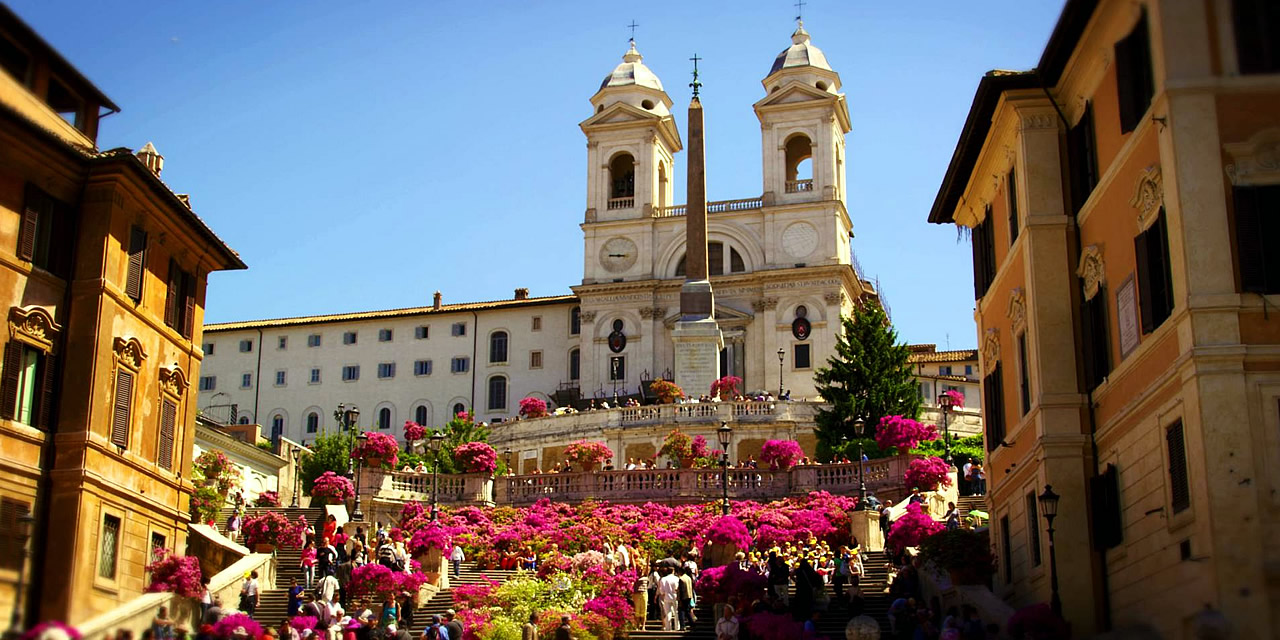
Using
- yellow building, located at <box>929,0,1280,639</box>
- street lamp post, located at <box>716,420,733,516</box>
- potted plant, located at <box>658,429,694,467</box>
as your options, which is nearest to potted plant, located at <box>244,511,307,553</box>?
street lamp post, located at <box>716,420,733,516</box>

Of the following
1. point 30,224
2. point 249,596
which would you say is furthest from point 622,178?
point 30,224

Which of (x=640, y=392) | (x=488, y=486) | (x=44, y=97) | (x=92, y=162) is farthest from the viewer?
(x=640, y=392)

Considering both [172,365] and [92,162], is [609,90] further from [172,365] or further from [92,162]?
[92,162]

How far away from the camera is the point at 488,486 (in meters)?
54.8

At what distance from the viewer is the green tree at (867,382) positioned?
2928 inches

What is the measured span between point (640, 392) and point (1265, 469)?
76.0m

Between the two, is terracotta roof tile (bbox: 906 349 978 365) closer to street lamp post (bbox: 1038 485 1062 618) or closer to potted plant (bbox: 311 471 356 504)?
potted plant (bbox: 311 471 356 504)

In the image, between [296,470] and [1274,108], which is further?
[296,470]

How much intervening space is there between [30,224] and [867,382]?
5434 centimetres

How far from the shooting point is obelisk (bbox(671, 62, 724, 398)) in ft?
296

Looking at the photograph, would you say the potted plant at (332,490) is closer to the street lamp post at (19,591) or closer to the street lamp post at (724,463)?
the street lamp post at (724,463)

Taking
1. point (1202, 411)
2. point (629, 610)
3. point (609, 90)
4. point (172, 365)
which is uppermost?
point (609, 90)

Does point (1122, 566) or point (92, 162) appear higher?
point (92, 162)

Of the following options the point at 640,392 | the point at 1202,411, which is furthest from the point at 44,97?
the point at 640,392
